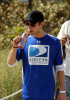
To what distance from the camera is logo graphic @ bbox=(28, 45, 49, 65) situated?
2.60 m

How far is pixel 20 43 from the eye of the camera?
8.32 feet

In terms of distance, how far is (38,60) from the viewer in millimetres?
2596

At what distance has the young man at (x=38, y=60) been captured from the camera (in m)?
2.59

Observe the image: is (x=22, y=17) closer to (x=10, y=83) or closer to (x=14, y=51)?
(x=10, y=83)

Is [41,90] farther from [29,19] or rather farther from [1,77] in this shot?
[1,77]

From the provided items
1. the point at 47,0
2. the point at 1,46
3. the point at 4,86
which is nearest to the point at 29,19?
the point at 4,86

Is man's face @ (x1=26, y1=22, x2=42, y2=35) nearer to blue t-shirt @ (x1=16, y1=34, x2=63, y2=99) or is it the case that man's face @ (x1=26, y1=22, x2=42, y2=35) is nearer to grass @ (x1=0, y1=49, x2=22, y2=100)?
blue t-shirt @ (x1=16, y1=34, x2=63, y2=99)

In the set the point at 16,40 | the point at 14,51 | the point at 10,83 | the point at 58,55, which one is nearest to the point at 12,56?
the point at 14,51

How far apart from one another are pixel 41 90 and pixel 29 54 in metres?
0.37

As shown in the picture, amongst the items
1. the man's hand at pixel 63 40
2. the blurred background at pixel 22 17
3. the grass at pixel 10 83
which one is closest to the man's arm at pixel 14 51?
the man's hand at pixel 63 40

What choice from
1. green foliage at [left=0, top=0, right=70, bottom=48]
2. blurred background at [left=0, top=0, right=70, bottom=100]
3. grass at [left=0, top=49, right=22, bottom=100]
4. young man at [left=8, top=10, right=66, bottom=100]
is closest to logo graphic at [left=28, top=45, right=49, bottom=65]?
young man at [left=8, top=10, right=66, bottom=100]

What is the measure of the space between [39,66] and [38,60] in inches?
2.3

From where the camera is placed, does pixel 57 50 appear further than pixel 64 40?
No

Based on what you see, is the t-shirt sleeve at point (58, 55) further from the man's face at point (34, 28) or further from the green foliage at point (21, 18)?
the green foliage at point (21, 18)
